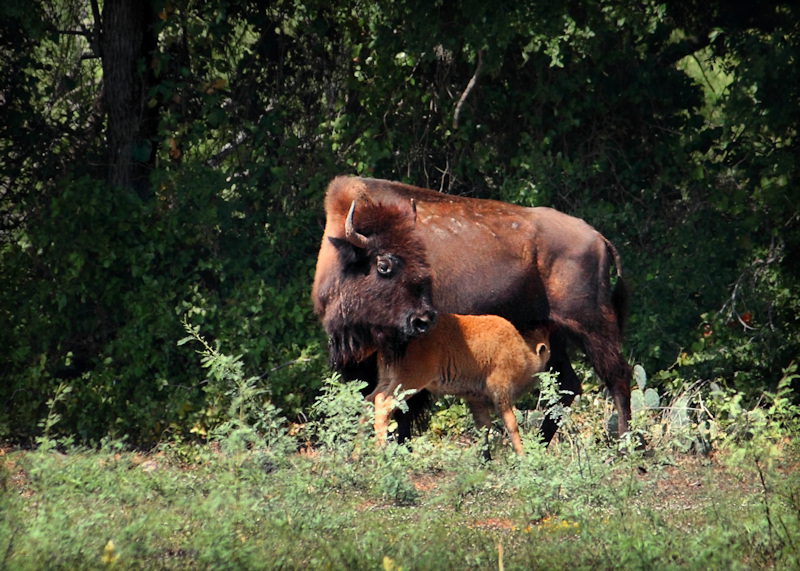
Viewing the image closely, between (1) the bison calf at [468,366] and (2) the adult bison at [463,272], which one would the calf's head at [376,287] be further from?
(1) the bison calf at [468,366]

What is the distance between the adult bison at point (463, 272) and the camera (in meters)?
7.70

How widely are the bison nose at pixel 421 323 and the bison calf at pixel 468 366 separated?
18cm

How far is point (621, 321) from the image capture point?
876 centimetres

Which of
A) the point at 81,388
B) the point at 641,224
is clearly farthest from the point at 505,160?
the point at 81,388

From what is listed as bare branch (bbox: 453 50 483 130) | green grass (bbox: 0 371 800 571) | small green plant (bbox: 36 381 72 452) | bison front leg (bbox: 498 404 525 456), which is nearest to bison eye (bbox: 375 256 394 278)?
green grass (bbox: 0 371 800 571)

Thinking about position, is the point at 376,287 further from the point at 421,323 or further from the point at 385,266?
the point at 421,323

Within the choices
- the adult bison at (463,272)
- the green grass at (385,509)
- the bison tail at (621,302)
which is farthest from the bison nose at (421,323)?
the bison tail at (621,302)

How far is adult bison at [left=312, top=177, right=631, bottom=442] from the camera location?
25.3 feet

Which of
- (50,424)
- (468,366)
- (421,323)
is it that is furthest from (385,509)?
(50,424)

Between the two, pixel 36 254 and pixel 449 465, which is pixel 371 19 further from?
pixel 449 465

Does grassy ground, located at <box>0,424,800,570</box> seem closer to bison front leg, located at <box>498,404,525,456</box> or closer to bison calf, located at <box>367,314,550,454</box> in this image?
bison front leg, located at <box>498,404,525,456</box>

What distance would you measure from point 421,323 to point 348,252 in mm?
778

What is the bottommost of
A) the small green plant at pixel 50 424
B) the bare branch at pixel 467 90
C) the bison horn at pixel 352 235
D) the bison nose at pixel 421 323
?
the small green plant at pixel 50 424

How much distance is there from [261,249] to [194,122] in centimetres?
141
